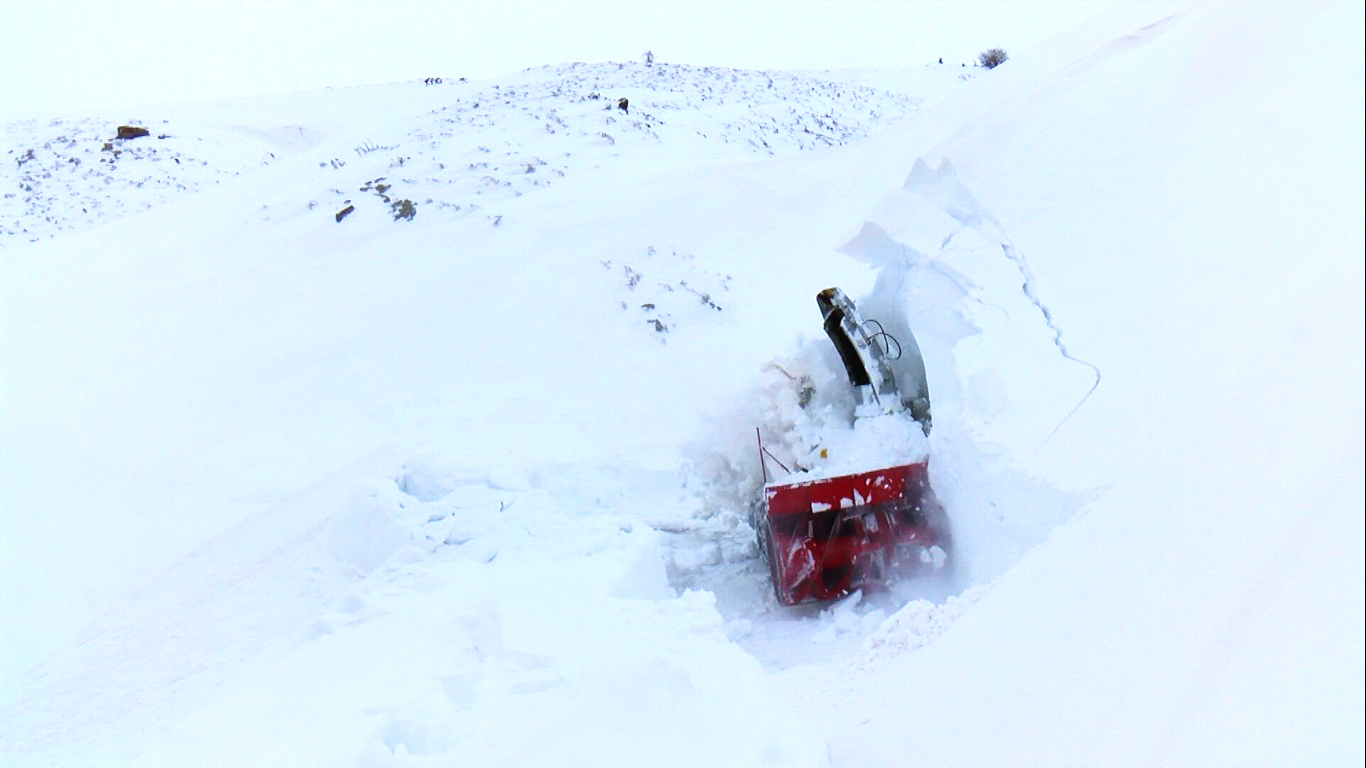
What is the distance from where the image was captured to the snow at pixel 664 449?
346 cm

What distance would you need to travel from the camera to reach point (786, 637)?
184 inches

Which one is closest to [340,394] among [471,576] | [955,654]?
[471,576]

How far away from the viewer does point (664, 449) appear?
5973 millimetres

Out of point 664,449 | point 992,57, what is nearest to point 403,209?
point 664,449

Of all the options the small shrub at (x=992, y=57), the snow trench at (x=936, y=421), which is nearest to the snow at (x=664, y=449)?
the snow trench at (x=936, y=421)

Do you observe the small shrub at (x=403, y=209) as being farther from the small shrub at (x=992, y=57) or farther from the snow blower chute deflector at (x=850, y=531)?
the small shrub at (x=992, y=57)

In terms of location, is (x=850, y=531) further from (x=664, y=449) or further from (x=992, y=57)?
(x=992, y=57)

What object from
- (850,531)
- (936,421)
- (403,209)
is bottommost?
(850,531)

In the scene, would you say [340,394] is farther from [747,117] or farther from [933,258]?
[747,117]

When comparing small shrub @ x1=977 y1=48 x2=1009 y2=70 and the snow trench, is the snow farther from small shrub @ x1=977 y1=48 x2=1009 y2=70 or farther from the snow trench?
small shrub @ x1=977 y1=48 x2=1009 y2=70

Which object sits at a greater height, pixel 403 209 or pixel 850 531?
pixel 403 209

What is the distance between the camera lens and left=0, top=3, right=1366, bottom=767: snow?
346 centimetres

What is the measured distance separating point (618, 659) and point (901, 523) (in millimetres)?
1848

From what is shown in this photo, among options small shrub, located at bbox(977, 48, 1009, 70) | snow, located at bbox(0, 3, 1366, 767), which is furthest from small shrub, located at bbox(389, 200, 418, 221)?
small shrub, located at bbox(977, 48, 1009, 70)
